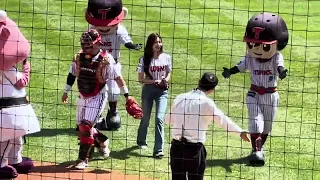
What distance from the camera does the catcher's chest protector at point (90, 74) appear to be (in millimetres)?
8047

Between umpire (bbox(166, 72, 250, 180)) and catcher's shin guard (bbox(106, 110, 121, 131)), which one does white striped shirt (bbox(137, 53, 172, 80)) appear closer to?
catcher's shin guard (bbox(106, 110, 121, 131))

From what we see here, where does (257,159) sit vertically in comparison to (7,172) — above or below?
above

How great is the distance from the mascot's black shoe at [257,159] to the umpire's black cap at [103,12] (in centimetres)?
221

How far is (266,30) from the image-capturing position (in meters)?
8.23

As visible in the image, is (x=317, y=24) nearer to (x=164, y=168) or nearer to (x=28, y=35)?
(x=28, y=35)

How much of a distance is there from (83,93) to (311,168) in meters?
2.54

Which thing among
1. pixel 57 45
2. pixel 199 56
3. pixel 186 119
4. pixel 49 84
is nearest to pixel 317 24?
pixel 199 56

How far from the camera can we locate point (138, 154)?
8570 mm

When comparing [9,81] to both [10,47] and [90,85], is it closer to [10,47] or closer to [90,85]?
[10,47]

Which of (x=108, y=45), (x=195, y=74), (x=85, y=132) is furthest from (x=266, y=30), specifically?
(x=195, y=74)

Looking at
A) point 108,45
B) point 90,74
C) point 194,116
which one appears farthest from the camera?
point 108,45

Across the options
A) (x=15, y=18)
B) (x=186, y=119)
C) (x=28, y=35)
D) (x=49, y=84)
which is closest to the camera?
(x=186, y=119)

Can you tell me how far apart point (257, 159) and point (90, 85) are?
1.94 m

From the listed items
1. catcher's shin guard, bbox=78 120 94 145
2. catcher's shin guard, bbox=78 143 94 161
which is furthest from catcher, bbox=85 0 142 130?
catcher's shin guard, bbox=78 143 94 161
